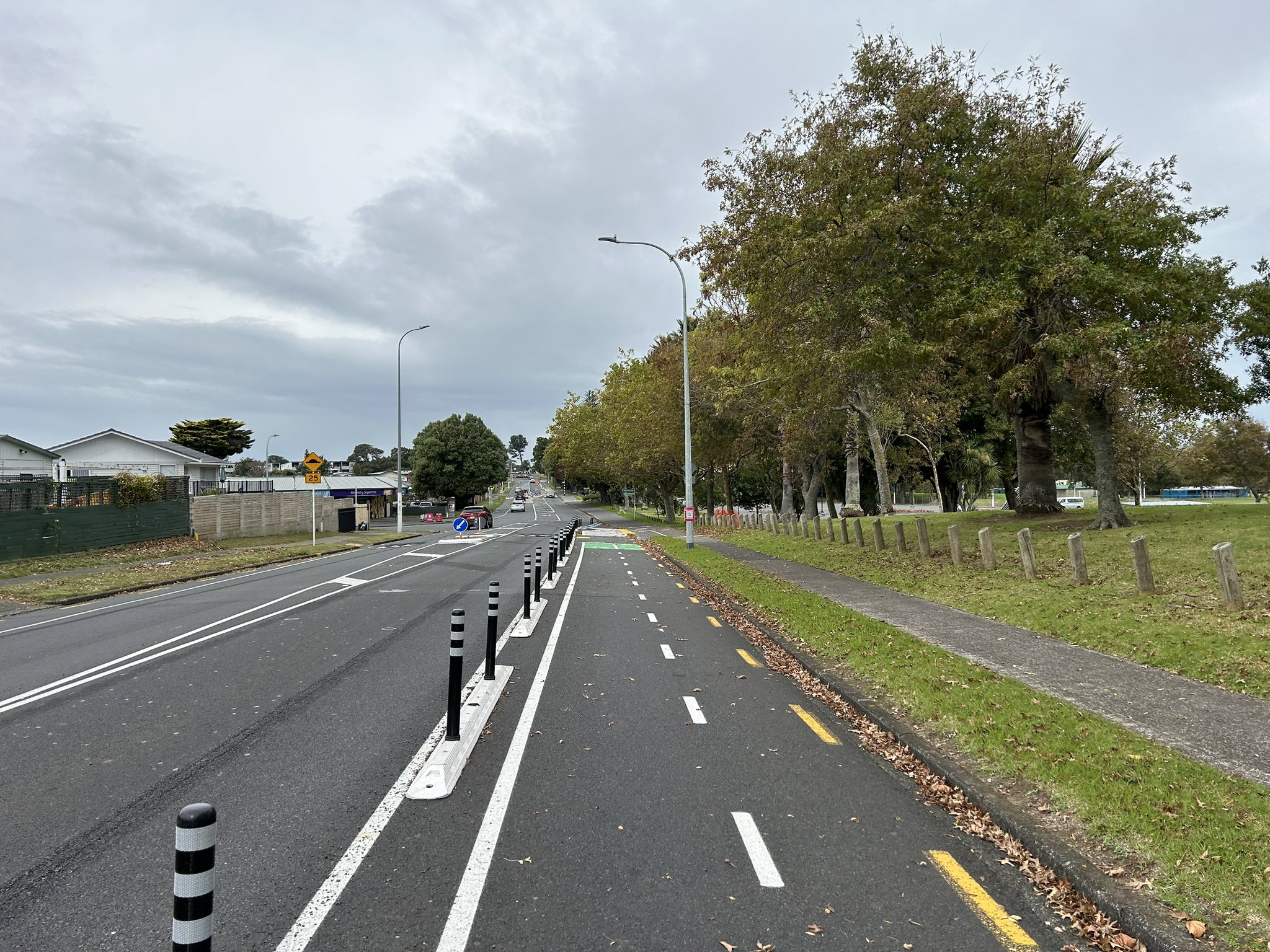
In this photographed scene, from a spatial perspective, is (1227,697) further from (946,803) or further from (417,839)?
(417,839)

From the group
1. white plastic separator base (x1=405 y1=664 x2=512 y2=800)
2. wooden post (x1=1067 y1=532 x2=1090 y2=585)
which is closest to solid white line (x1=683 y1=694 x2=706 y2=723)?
white plastic separator base (x1=405 y1=664 x2=512 y2=800)

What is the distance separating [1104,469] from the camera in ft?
58.8

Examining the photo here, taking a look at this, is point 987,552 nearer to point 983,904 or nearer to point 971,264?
point 971,264

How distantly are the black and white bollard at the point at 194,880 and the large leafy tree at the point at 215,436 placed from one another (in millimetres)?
88470

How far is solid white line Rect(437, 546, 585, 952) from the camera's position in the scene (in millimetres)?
3283

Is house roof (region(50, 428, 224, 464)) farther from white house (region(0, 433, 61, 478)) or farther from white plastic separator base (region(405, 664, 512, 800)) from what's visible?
white plastic separator base (region(405, 664, 512, 800))

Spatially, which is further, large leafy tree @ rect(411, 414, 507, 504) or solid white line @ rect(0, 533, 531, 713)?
large leafy tree @ rect(411, 414, 507, 504)

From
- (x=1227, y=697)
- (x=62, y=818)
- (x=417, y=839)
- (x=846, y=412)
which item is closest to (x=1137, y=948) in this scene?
(x=417, y=839)

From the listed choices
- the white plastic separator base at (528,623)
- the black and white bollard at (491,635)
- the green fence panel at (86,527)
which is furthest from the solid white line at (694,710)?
the green fence panel at (86,527)

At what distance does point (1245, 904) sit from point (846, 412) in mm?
33836

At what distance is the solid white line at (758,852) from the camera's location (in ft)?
12.3

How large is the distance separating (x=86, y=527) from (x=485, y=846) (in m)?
24.7

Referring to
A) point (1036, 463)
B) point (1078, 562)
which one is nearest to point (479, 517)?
point (1036, 463)

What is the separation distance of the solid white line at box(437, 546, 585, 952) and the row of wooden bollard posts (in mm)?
8754
